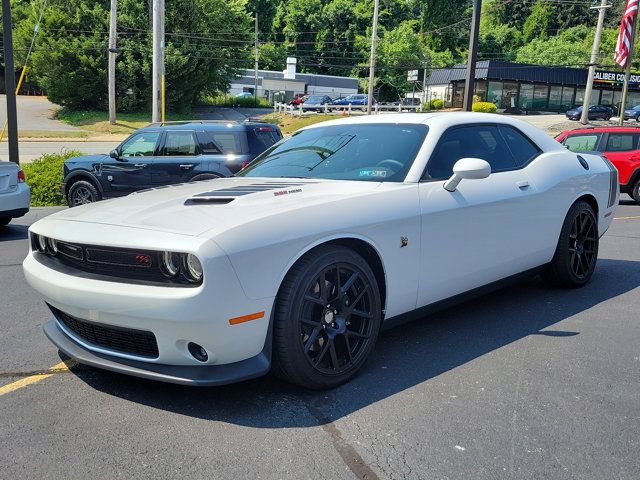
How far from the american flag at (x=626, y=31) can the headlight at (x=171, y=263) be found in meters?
28.5

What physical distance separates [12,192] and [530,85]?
186ft

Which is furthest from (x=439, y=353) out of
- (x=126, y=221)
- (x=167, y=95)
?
(x=167, y=95)

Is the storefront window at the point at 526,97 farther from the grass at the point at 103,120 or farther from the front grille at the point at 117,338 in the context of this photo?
the front grille at the point at 117,338

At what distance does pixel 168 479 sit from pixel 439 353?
2.11m

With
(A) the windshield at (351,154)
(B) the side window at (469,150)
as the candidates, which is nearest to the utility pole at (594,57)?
(B) the side window at (469,150)

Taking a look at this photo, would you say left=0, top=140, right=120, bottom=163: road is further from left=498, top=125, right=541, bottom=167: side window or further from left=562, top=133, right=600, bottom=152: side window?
left=498, top=125, right=541, bottom=167: side window

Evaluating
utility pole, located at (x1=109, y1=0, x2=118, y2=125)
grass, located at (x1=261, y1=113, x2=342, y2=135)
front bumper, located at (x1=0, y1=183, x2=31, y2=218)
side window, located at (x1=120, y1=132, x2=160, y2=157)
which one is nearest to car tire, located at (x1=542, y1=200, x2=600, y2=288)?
front bumper, located at (x1=0, y1=183, x2=31, y2=218)

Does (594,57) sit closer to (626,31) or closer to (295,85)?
(626,31)

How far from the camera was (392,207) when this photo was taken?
12.5 feet

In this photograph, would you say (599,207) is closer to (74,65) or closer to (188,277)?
(188,277)

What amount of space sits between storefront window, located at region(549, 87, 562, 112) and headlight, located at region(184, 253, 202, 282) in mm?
62589

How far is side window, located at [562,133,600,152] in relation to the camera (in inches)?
580

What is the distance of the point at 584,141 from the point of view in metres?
14.9

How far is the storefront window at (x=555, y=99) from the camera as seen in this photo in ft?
196
